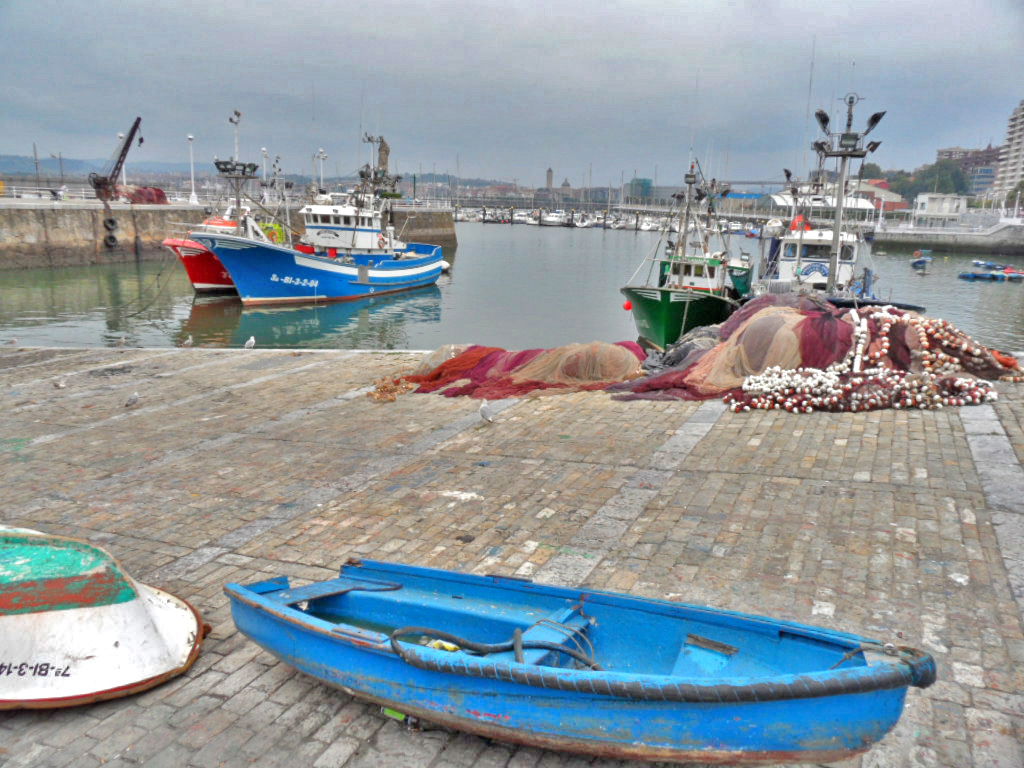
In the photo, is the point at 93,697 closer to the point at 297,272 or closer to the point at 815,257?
the point at 815,257

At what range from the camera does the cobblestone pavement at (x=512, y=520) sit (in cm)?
346

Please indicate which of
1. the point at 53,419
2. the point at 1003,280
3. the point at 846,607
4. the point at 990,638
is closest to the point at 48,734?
the point at 846,607

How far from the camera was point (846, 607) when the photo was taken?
4.38 metres

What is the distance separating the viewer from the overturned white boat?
141 inches

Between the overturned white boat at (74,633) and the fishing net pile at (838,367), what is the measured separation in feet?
23.8

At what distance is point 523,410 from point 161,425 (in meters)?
4.78

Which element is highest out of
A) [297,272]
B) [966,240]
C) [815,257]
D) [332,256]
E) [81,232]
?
[966,240]

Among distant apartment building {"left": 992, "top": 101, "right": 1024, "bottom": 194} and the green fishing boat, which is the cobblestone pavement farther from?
distant apartment building {"left": 992, "top": 101, "right": 1024, "bottom": 194}

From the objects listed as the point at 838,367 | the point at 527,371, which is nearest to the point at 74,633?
the point at 527,371

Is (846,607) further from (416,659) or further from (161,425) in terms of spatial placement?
(161,425)

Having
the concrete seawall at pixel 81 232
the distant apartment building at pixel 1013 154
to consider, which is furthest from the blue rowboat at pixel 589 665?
the distant apartment building at pixel 1013 154

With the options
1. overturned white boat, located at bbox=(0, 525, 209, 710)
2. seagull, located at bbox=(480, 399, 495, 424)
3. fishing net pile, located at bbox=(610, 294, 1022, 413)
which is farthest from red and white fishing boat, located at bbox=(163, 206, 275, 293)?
overturned white boat, located at bbox=(0, 525, 209, 710)

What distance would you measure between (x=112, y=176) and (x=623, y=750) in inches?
2280

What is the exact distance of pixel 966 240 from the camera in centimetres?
6969
